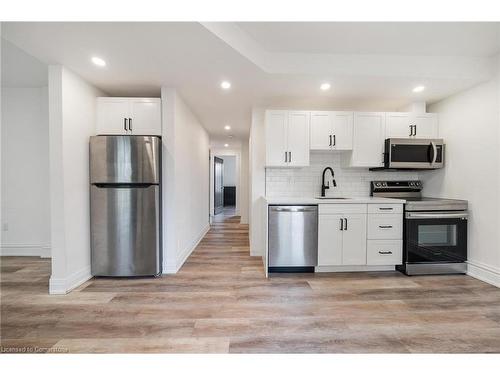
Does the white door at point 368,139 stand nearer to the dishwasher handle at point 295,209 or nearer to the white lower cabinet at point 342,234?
the white lower cabinet at point 342,234

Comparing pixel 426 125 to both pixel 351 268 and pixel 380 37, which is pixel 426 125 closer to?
pixel 380 37

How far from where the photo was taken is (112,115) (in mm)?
2967

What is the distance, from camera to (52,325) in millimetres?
1920

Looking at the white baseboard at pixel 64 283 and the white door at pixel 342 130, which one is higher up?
the white door at pixel 342 130

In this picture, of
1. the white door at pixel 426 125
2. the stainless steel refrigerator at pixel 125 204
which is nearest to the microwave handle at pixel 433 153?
the white door at pixel 426 125

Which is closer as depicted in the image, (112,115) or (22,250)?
(112,115)

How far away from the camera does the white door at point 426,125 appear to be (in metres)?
3.40

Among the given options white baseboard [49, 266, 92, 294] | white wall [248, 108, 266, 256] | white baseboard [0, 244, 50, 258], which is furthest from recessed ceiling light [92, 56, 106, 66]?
white baseboard [0, 244, 50, 258]

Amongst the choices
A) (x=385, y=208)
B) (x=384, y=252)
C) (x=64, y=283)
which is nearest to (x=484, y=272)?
(x=384, y=252)

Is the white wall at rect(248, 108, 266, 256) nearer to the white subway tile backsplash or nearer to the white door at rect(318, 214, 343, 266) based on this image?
the white subway tile backsplash

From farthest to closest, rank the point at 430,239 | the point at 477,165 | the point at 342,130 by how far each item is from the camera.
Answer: the point at 342,130 → the point at 430,239 → the point at 477,165

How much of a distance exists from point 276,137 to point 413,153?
187 centimetres

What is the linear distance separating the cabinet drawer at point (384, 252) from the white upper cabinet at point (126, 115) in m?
3.09
